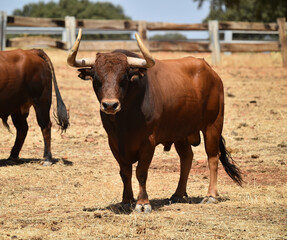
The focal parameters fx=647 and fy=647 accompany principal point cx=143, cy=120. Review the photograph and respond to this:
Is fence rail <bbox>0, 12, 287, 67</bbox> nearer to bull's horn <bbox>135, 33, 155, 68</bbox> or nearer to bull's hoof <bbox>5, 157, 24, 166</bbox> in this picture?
bull's hoof <bbox>5, 157, 24, 166</bbox>

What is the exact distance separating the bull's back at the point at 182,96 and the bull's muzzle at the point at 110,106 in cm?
80

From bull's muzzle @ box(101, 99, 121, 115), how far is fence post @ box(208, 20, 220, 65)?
16.3 metres

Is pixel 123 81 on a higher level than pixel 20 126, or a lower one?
higher

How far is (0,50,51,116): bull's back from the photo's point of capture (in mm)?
10883

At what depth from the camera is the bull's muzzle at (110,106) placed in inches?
263

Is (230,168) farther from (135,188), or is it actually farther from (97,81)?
(97,81)

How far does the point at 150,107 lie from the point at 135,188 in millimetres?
2285

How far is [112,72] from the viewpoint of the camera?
6934mm

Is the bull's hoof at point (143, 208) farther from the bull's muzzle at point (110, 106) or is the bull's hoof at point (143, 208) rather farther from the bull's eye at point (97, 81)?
the bull's eye at point (97, 81)

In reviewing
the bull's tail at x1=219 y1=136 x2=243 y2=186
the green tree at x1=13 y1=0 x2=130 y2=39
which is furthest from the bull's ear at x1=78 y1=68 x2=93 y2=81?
the green tree at x1=13 y1=0 x2=130 y2=39

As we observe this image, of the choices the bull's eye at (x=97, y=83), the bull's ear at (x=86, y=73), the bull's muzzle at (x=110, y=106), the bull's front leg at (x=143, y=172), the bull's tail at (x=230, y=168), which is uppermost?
the bull's ear at (x=86, y=73)

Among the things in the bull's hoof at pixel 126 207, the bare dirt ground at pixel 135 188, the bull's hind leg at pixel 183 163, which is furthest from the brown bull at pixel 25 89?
the bull's hoof at pixel 126 207

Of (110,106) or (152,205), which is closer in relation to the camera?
(110,106)

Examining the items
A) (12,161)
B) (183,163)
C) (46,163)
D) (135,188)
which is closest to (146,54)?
(183,163)
